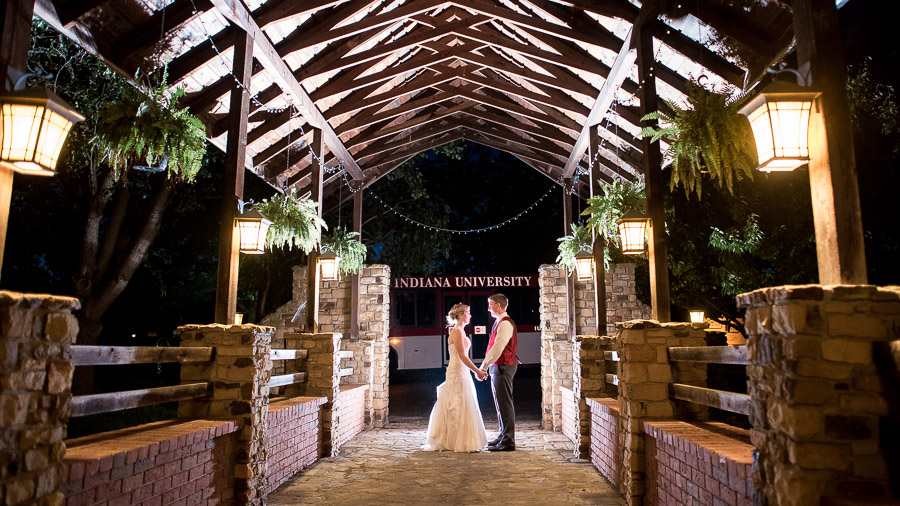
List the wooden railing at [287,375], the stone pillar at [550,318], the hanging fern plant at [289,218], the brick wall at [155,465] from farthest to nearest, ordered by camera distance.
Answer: the stone pillar at [550,318]
the hanging fern plant at [289,218]
the wooden railing at [287,375]
the brick wall at [155,465]

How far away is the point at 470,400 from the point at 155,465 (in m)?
4.39

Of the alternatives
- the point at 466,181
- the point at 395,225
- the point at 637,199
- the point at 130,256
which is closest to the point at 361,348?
the point at 130,256

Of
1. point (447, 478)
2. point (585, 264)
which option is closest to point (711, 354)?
point (447, 478)

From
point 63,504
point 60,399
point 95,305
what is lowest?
point 63,504

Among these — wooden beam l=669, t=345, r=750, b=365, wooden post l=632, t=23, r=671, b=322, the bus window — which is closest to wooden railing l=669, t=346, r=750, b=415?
wooden beam l=669, t=345, r=750, b=365

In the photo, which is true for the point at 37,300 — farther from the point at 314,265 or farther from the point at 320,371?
the point at 314,265

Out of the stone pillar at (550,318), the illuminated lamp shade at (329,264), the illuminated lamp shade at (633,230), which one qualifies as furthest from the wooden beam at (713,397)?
the stone pillar at (550,318)

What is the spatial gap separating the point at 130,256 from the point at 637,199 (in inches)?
349

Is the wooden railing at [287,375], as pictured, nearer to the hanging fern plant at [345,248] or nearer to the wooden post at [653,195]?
the hanging fern plant at [345,248]

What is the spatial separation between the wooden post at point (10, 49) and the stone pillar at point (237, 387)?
68.7 inches

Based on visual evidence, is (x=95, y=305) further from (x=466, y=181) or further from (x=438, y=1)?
(x=466, y=181)

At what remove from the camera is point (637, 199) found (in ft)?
20.6

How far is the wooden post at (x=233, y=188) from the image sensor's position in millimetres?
5121

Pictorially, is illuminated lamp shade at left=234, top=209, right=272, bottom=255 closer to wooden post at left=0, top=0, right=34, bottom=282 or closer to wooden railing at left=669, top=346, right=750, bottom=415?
wooden post at left=0, top=0, right=34, bottom=282
